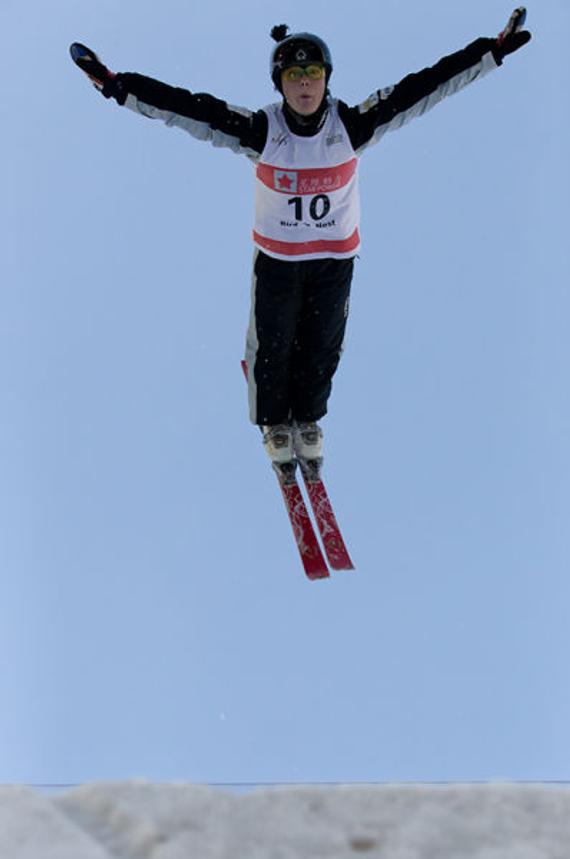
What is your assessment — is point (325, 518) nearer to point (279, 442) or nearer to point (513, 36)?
point (279, 442)

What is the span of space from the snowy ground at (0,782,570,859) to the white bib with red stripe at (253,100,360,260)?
3887 millimetres

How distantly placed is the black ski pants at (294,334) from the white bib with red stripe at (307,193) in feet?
0.37

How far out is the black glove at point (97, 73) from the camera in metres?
5.12

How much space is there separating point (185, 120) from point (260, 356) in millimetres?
1416

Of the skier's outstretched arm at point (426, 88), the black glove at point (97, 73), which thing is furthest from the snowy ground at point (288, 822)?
the skier's outstretched arm at point (426, 88)

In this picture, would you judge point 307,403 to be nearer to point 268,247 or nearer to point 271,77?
point 268,247

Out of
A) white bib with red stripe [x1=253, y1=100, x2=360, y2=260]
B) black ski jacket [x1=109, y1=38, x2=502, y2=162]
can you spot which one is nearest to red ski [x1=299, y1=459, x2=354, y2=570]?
white bib with red stripe [x1=253, y1=100, x2=360, y2=260]

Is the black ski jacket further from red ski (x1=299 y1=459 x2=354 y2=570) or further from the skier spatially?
red ski (x1=299 y1=459 x2=354 y2=570)

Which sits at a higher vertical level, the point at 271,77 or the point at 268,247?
the point at 271,77

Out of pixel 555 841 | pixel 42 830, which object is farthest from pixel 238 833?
pixel 555 841

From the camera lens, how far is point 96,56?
5.16 m

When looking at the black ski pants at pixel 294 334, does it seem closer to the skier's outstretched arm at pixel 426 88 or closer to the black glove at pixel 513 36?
the skier's outstretched arm at pixel 426 88

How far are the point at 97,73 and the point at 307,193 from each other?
48.3 inches

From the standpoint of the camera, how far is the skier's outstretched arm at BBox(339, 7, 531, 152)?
5.36 m
